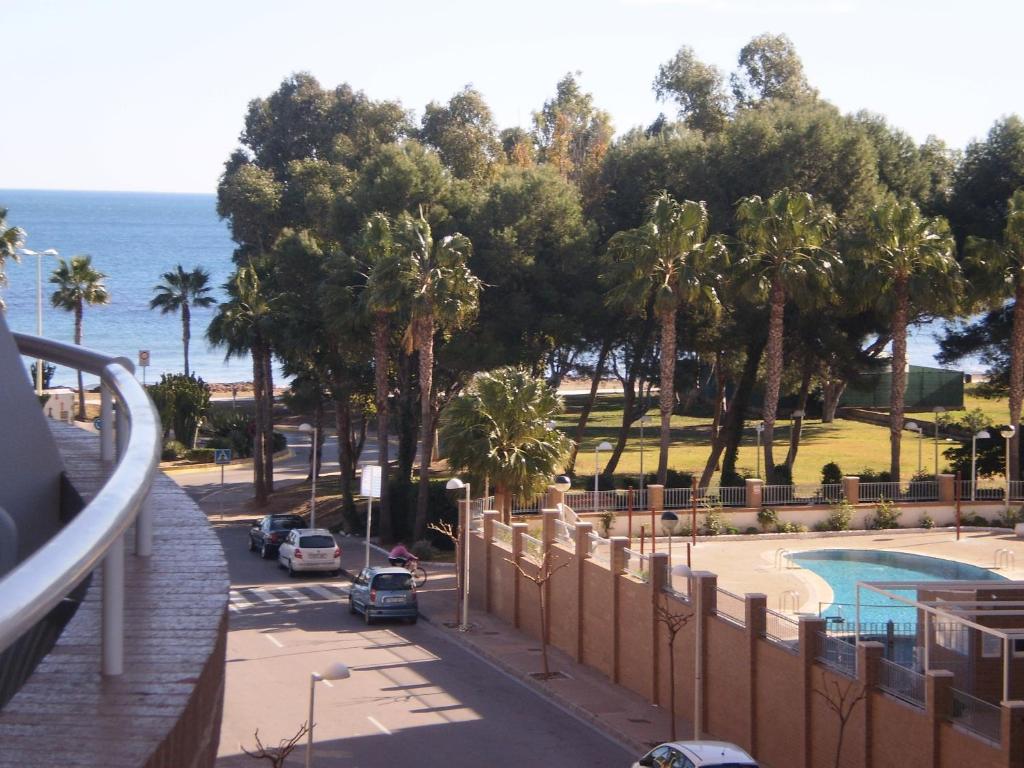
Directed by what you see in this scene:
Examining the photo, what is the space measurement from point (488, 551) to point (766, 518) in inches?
415

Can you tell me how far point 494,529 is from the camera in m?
33.3

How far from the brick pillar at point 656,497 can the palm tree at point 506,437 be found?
12.2 feet

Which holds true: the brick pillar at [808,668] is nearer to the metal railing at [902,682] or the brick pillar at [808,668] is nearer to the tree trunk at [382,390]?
the metal railing at [902,682]

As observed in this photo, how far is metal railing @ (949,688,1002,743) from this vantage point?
16516 millimetres

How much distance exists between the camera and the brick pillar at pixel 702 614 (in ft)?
73.9

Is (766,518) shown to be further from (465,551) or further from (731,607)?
(731,607)

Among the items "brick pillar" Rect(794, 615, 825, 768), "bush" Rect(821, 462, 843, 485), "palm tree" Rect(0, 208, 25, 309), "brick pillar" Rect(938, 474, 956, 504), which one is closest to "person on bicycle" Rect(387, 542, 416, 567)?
"bush" Rect(821, 462, 843, 485)

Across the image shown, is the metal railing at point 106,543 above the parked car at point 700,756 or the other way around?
above

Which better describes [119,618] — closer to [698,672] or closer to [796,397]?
[698,672]

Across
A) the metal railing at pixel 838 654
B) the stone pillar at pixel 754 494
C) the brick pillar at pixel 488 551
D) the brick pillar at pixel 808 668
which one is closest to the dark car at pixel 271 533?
the brick pillar at pixel 488 551

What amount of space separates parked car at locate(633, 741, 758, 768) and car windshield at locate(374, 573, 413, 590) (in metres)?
14.1

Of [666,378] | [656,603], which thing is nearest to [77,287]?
[666,378]

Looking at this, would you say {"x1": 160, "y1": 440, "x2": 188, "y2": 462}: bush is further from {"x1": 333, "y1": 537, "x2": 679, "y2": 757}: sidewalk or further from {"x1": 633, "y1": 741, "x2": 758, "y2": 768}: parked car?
{"x1": 633, "y1": 741, "x2": 758, "y2": 768}: parked car

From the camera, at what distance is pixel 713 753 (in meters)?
17.4
